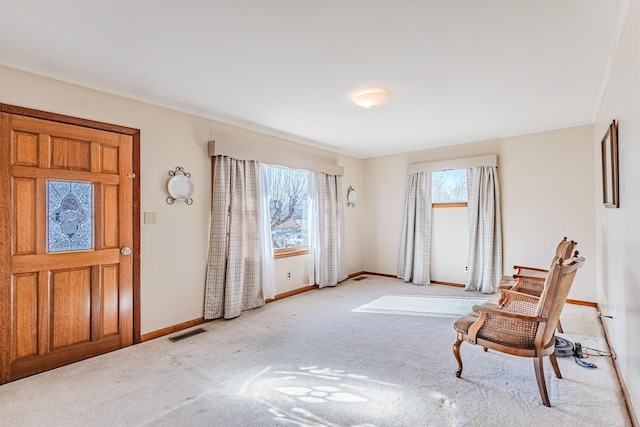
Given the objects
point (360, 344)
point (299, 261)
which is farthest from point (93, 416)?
point (299, 261)

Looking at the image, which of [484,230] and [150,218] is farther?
[484,230]

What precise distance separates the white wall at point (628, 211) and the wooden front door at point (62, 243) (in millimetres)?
3683

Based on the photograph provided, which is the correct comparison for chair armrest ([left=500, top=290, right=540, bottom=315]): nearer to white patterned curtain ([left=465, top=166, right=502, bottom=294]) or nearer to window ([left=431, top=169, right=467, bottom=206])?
white patterned curtain ([left=465, top=166, right=502, bottom=294])

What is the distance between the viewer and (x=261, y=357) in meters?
2.78

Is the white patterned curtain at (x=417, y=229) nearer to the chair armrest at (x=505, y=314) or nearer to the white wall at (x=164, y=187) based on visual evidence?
the white wall at (x=164, y=187)

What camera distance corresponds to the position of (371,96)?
3.01 m

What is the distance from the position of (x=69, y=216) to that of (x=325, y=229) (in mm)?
3318

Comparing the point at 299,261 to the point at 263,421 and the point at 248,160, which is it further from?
the point at 263,421

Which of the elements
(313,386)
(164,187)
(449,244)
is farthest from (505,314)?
(449,244)

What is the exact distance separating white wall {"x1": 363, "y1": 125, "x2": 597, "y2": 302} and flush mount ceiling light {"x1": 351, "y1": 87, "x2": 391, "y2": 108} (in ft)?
8.77

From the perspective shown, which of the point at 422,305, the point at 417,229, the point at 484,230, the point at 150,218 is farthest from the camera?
the point at 417,229

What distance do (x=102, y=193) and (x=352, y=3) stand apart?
256 centimetres

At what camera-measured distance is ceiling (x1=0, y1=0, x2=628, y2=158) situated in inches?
72.9

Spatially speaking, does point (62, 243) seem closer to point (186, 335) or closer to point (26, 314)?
point (26, 314)
